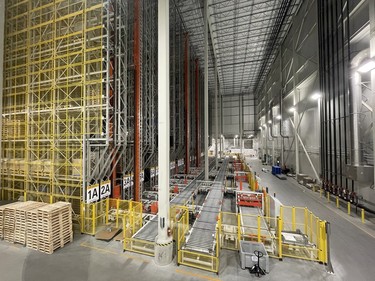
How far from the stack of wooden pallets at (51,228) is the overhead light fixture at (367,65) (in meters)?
15.3

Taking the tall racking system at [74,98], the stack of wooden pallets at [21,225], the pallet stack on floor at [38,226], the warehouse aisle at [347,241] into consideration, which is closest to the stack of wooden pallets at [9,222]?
the pallet stack on floor at [38,226]

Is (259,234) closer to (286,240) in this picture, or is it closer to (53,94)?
(286,240)

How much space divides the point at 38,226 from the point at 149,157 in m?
7.74

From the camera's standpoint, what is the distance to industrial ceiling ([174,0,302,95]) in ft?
59.1

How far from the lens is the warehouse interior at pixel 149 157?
6.30 metres

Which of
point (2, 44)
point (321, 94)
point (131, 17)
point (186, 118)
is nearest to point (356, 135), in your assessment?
point (321, 94)

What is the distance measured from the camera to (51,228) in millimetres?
6910

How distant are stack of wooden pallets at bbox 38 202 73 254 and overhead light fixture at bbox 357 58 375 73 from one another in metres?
15.3

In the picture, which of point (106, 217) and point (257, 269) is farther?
point (106, 217)

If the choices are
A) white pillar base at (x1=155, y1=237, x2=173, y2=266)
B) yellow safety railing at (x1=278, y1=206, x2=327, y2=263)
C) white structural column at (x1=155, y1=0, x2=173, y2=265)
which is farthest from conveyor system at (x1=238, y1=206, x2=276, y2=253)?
white structural column at (x1=155, y1=0, x2=173, y2=265)

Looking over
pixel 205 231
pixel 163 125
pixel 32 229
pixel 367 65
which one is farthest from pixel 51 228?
pixel 367 65

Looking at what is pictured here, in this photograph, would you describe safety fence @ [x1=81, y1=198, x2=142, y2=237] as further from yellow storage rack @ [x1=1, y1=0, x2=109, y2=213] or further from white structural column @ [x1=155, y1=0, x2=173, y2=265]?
white structural column @ [x1=155, y1=0, x2=173, y2=265]

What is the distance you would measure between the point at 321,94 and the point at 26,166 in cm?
2154

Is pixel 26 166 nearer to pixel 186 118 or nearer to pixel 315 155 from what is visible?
pixel 186 118
